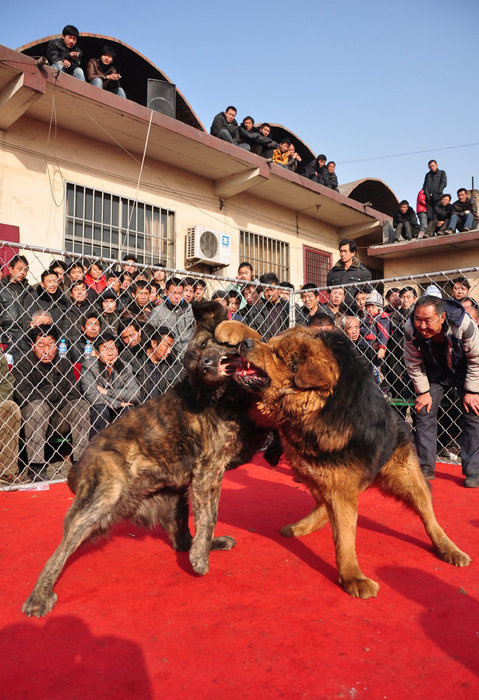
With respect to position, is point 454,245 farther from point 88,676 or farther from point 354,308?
point 88,676

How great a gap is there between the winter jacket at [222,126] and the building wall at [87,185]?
4.39ft

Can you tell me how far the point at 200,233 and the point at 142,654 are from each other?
957 cm

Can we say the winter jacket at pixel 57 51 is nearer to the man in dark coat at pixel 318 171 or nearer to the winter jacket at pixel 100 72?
the winter jacket at pixel 100 72

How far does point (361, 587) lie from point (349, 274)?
5.92 metres

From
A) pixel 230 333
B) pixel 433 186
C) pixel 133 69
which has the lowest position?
pixel 230 333

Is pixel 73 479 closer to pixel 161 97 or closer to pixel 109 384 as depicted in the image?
pixel 109 384

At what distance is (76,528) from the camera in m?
2.48

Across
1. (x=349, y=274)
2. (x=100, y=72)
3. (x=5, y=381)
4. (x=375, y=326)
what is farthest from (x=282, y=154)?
(x=5, y=381)

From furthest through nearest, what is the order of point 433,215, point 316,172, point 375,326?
point 433,215, point 316,172, point 375,326

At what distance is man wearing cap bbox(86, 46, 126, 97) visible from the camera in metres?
9.05

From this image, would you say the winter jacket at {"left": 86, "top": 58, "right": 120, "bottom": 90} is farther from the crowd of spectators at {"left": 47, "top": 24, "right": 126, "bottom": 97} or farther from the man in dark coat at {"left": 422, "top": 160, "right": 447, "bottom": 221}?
the man in dark coat at {"left": 422, "top": 160, "right": 447, "bottom": 221}

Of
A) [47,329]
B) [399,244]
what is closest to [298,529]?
A: [47,329]

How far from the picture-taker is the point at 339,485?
262 cm

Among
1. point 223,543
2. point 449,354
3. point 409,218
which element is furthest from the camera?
point 409,218
